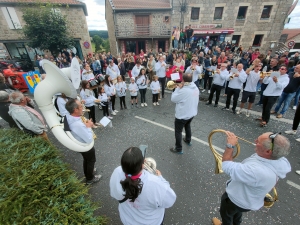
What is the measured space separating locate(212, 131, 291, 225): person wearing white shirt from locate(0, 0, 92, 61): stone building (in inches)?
763

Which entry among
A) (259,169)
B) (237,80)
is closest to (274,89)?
(237,80)

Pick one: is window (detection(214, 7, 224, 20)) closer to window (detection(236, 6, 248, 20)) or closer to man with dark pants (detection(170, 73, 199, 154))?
window (detection(236, 6, 248, 20))

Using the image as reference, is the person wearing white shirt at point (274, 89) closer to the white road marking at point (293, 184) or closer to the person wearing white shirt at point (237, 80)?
the person wearing white shirt at point (237, 80)

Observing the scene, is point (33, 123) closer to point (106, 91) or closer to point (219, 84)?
point (106, 91)

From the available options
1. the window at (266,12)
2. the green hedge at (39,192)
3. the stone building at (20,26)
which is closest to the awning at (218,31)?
the window at (266,12)

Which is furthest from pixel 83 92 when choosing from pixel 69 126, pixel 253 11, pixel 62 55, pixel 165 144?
pixel 253 11

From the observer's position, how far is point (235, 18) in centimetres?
1836

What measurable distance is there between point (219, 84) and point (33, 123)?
6411 mm

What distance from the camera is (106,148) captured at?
4406 mm

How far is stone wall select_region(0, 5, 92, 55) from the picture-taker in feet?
51.2

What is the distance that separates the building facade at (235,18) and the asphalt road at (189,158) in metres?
15.5

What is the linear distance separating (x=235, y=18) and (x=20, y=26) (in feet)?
83.0

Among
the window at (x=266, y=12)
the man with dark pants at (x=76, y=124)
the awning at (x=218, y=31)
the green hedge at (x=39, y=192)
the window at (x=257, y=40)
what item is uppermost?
the window at (x=266, y=12)

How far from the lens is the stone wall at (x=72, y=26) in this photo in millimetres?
15608
